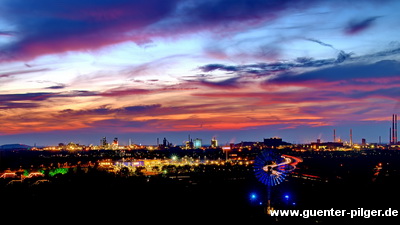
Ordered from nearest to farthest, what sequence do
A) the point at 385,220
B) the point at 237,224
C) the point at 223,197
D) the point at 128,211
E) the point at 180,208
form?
the point at 237,224 → the point at 385,220 → the point at 128,211 → the point at 180,208 → the point at 223,197

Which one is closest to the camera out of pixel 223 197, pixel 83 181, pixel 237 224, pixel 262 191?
pixel 237 224

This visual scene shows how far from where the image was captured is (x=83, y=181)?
2539 inches

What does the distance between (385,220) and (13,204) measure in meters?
35.1

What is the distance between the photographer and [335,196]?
175 feet

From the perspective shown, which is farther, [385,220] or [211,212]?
[211,212]

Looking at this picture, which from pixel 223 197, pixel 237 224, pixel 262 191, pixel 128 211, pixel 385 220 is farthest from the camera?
pixel 262 191

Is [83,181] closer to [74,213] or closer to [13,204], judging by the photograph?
[13,204]

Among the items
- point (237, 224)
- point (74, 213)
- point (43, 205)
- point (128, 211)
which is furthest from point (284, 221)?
point (43, 205)

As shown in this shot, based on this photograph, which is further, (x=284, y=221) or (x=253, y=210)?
(x=253, y=210)

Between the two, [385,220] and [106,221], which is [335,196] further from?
[106,221]

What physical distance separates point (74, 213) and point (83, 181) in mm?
28149

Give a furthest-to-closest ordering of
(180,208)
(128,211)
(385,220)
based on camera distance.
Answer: (180,208) < (128,211) < (385,220)

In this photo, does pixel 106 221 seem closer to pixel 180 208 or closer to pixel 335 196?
pixel 180 208

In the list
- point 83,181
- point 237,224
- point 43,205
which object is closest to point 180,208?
point 237,224
